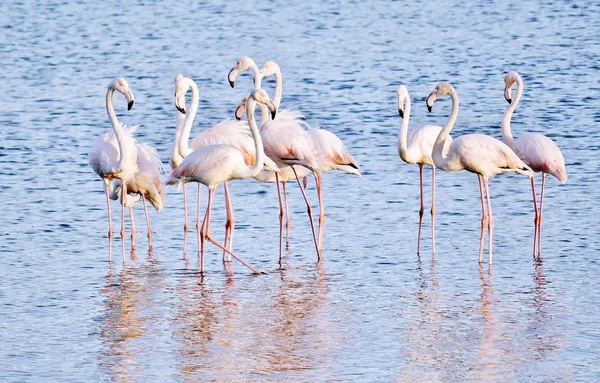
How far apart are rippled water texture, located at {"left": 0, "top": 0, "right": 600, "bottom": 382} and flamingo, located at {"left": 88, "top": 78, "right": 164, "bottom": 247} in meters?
0.32

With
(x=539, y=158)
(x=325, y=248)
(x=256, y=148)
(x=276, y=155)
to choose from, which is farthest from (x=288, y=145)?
(x=539, y=158)

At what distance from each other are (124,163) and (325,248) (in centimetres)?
165

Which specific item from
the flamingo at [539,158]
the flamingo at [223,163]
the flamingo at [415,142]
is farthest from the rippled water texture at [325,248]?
the flamingo at [223,163]

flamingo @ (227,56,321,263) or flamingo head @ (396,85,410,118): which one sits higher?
flamingo head @ (396,85,410,118)

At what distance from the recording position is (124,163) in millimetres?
9953

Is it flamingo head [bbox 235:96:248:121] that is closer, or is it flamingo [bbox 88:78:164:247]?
flamingo head [bbox 235:96:248:121]

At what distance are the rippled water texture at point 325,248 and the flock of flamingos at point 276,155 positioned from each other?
33 cm

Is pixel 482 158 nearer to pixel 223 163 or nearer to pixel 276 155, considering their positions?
pixel 276 155

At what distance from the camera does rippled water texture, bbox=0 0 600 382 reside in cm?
713

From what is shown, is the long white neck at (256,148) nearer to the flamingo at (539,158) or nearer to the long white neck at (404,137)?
the long white neck at (404,137)

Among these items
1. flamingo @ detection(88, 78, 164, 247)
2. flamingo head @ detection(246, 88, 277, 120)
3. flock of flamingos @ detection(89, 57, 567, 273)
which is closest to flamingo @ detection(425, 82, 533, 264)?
flock of flamingos @ detection(89, 57, 567, 273)

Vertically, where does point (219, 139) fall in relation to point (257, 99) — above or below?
below

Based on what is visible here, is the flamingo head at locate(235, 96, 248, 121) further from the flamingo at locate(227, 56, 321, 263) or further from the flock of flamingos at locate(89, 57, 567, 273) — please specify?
the flamingo at locate(227, 56, 321, 263)

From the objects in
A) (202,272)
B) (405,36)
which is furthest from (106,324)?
(405,36)
